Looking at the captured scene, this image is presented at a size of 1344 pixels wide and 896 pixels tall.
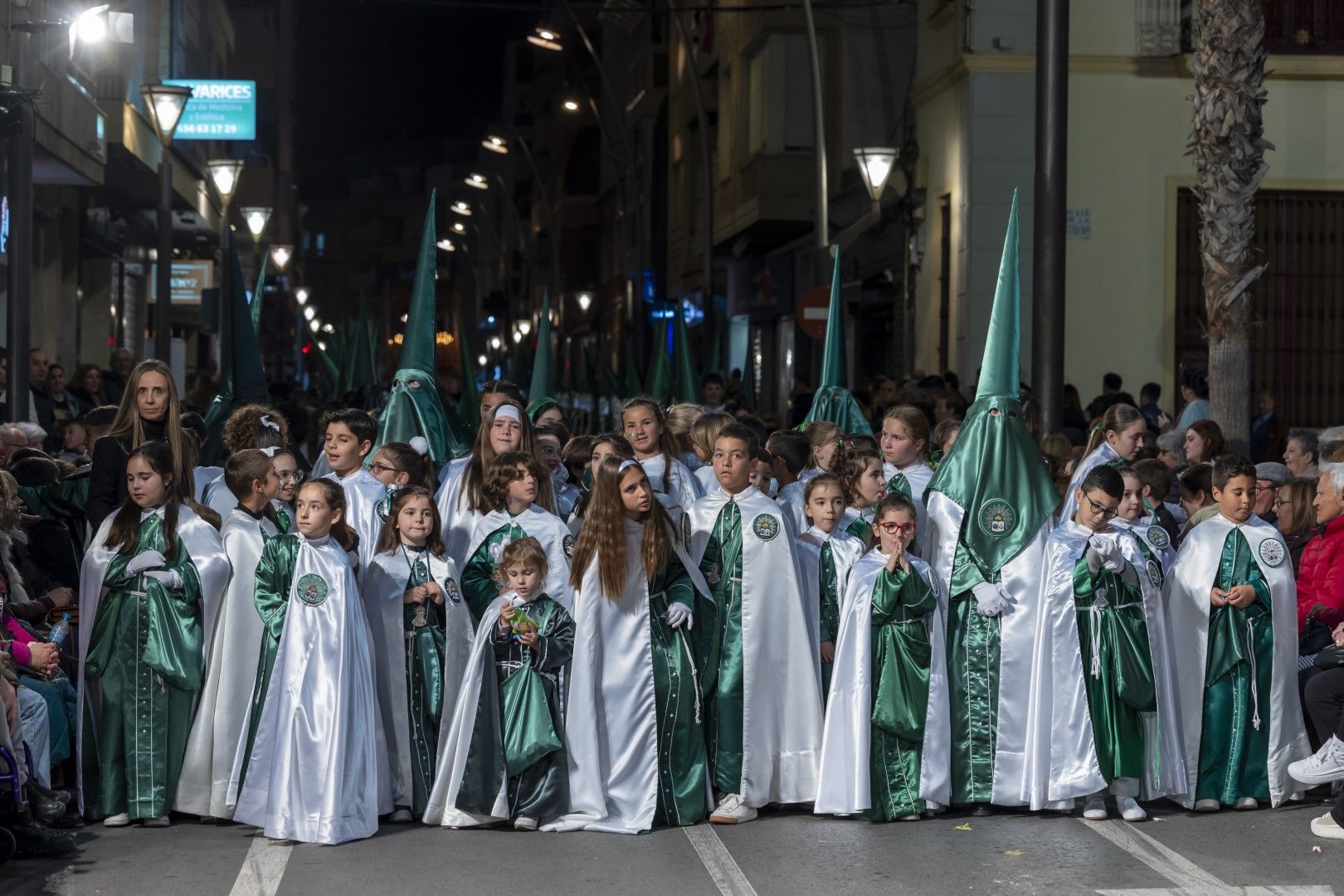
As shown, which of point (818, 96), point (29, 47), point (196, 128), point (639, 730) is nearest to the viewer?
point (639, 730)

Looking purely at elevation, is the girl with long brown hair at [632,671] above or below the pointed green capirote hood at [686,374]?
below

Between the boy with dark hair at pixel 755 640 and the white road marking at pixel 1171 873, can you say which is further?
the boy with dark hair at pixel 755 640

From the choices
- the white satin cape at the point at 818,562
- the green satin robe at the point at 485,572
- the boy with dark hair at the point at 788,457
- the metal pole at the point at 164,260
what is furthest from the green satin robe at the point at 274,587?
the metal pole at the point at 164,260

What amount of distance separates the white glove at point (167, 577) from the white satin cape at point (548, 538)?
131 centimetres

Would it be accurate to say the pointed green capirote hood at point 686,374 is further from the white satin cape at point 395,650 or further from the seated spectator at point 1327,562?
the white satin cape at point 395,650

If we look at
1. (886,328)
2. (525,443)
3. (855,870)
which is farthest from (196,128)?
(855,870)

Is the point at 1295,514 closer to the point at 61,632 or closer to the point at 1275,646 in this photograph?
the point at 1275,646

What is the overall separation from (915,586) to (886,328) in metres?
21.0

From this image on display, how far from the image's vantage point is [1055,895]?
751 centimetres

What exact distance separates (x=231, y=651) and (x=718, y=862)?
2.46 meters

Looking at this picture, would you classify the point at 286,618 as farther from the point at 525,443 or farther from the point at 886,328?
the point at 886,328

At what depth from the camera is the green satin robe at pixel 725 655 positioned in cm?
901

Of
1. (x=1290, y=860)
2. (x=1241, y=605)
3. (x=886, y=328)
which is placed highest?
(x=886, y=328)

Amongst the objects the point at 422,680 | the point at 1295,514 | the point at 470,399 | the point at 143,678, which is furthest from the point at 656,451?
the point at 470,399
